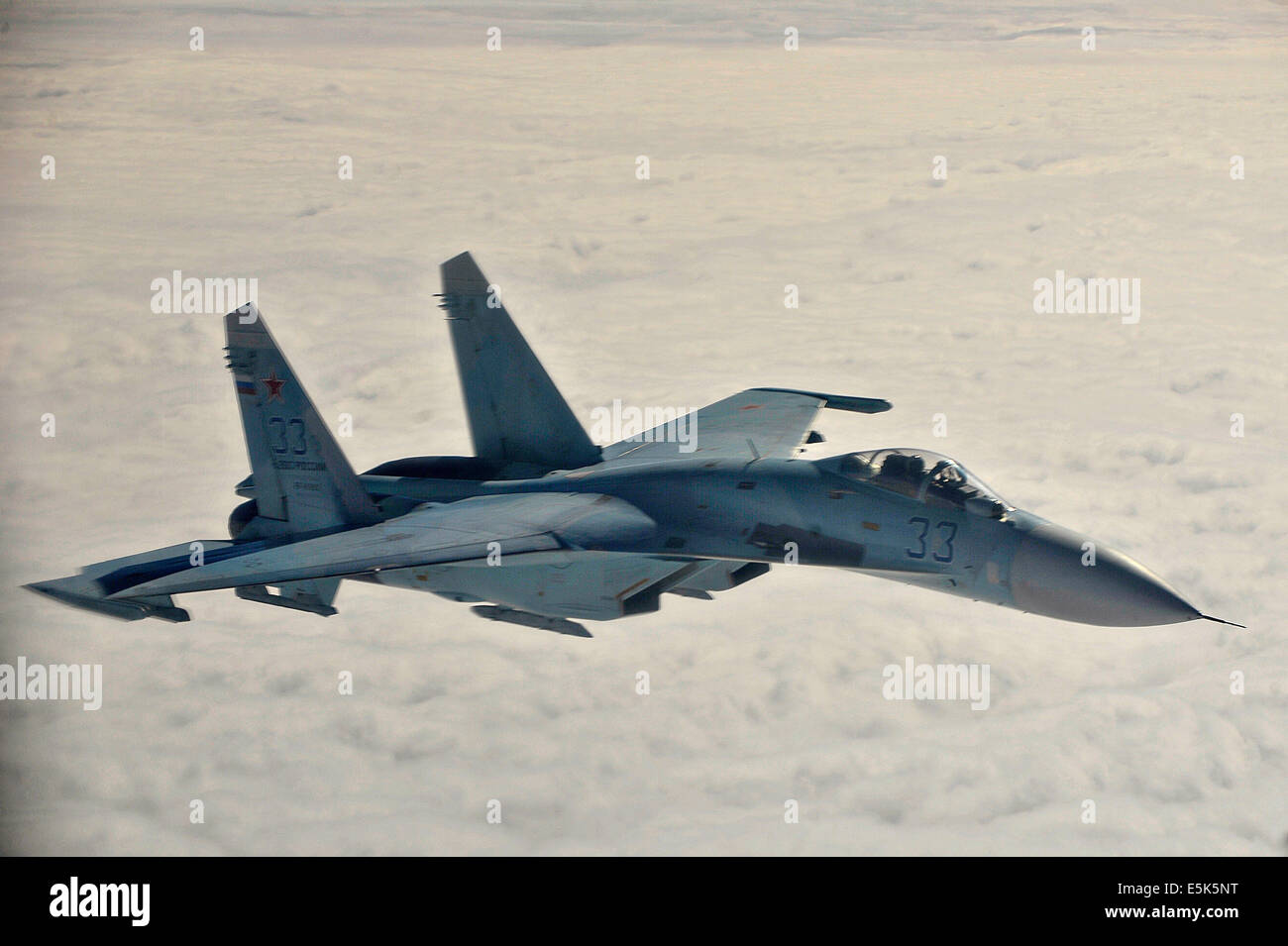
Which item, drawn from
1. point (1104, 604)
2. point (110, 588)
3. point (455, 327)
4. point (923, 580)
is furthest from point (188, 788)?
point (1104, 604)

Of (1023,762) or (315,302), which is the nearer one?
(1023,762)

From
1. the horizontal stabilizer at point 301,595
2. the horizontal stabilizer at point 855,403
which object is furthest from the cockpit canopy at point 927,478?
the horizontal stabilizer at point 301,595

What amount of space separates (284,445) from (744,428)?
23.9ft

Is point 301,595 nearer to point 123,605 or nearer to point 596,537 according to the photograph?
point 123,605

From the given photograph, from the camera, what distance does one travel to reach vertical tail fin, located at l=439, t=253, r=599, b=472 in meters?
17.0

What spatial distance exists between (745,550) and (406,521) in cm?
446

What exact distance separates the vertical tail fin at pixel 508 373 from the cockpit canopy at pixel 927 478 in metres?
5.47

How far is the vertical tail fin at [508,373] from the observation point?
55.8 feet

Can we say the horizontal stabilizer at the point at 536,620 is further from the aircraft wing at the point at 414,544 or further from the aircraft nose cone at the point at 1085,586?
the aircraft nose cone at the point at 1085,586

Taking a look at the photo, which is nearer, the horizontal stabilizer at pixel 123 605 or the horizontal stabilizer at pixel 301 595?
the horizontal stabilizer at pixel 123 605

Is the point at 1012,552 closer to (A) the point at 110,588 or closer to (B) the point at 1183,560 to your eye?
(A) the point at 110,588

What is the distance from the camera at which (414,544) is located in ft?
43.4

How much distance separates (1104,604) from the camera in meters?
11.6

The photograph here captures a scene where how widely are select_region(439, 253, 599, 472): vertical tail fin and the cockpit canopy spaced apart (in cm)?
547
